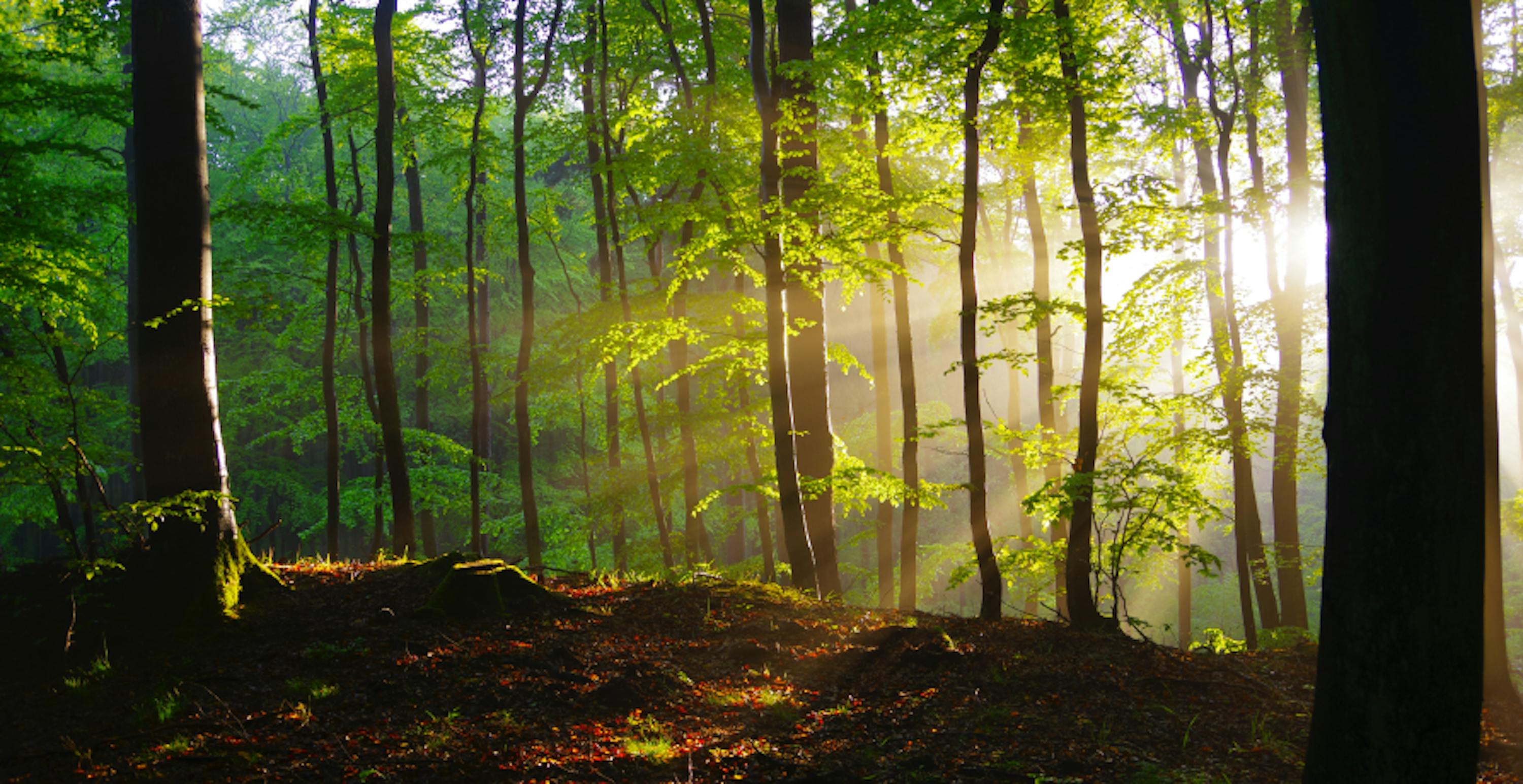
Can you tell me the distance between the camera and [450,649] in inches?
205

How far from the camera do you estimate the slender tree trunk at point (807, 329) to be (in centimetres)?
882

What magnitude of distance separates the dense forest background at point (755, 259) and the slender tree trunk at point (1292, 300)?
0.06m

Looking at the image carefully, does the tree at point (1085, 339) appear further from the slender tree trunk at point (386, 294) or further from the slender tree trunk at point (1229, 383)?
the slender tree trunk at point (386, 294)

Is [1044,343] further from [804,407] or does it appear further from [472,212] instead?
[472,212]

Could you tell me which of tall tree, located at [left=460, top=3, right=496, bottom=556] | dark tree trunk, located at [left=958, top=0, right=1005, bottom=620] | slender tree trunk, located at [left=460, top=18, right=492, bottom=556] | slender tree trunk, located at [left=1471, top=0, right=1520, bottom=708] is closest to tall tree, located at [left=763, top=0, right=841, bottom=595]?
dark tree trunk, located at [left=958, top=0, right=1005, bottom=620]

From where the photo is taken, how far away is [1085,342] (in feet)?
24.7

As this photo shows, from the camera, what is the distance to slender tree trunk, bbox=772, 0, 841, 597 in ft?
28.9

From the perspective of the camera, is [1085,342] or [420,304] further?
[420,304]

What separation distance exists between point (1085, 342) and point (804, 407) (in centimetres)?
358

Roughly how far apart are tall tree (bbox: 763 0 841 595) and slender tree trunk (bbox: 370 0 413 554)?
5.56 metres

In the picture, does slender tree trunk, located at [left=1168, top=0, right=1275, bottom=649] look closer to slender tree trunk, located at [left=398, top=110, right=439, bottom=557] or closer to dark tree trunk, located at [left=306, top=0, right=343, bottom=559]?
slender tree trunk, located at [left=398, top=110, right=439, bottom=557]

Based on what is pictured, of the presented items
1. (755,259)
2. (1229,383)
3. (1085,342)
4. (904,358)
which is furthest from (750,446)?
(755,259)

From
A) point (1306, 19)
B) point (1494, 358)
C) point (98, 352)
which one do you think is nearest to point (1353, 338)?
point (1494, 358)

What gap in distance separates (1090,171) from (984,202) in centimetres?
232
